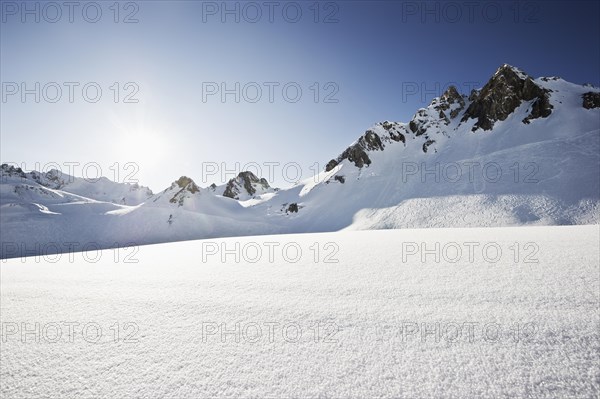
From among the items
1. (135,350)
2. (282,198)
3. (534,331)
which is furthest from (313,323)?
(282,198)

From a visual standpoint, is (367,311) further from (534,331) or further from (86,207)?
(86,207)

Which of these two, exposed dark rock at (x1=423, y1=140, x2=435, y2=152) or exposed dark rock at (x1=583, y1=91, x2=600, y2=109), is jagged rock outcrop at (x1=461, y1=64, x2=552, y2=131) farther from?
exposed dark rock at (x1=423, y1=140, x2=435, y2=152)

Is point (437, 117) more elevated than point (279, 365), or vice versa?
point (437, 117)

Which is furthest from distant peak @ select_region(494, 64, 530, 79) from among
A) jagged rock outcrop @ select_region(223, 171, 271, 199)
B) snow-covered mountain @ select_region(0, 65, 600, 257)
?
jagged rock outcrop @ select_region(223, 171, 271, 199)

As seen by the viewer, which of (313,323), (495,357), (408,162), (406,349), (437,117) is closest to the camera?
(495,357)

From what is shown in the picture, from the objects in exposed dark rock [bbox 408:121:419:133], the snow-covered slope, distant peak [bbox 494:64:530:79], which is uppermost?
distant peak [bbox 494:64:530:79]

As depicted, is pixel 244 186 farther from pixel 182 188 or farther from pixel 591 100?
pixel 591 100

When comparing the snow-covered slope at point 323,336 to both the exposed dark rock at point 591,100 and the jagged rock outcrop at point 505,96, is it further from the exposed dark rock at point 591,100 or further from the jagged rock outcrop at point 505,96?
the exposed dark rock at point 591,100
